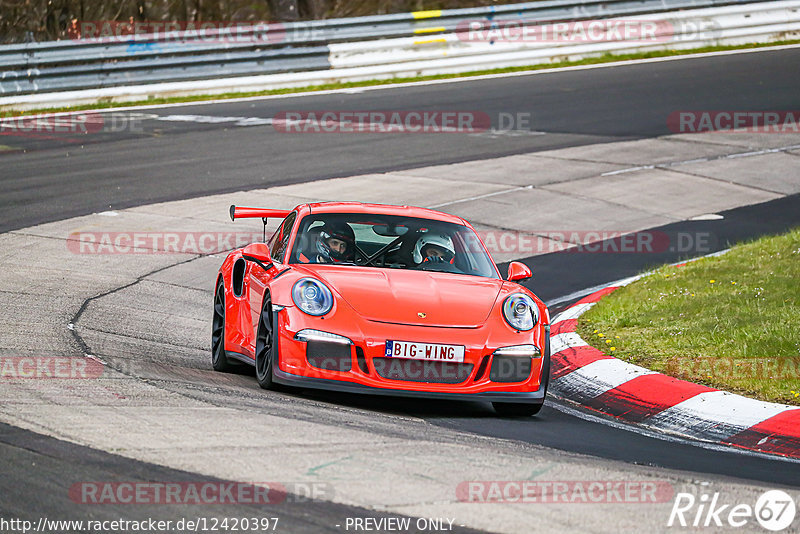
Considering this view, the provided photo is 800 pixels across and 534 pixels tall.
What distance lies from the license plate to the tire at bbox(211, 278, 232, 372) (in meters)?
1.83

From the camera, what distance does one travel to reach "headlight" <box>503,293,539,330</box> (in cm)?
706

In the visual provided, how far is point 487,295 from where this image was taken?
7.29m

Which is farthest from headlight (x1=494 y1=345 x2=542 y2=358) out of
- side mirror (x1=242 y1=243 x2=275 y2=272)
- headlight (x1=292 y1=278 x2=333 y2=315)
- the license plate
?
side mirror (x1=242 y1=243 x2=275 y2=272)

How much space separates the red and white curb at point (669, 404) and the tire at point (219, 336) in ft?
7.52

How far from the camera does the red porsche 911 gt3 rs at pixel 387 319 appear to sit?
21.8 feet

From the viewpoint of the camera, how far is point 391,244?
8.02 m

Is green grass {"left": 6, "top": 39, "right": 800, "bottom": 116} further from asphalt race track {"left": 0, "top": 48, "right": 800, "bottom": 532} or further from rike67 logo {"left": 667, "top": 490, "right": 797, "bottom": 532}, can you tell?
rike67 logo {"left": 667, "top": 490, "right": 797, "bottom": 532}

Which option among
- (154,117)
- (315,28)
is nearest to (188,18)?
(315,28)

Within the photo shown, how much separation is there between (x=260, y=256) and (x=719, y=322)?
138 inches

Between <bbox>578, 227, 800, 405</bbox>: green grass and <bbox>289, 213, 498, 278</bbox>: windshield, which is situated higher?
<bbox>289, 213, 498, 278</bbox>: windshield

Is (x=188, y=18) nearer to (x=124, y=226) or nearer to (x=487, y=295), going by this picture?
A: (x=124, y=226)

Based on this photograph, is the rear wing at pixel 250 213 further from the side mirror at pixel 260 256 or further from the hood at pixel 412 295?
the hood at pixel 412 295

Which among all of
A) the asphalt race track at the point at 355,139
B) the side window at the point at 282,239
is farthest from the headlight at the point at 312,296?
the asphalt race track at the point at 355,139

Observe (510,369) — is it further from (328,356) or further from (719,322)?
(719,322)
